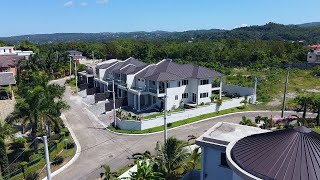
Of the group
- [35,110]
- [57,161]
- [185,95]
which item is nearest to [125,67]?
[185,95]

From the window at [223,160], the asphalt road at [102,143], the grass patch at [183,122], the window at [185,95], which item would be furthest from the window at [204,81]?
the window at [223,160]

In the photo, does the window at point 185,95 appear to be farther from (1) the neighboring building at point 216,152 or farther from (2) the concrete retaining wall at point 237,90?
(1) the neighboring building at point 216,152

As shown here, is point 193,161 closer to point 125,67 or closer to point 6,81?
point 125,67

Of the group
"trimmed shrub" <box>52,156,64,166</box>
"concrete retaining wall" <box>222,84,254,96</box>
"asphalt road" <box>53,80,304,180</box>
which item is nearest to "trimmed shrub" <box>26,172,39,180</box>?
"asphalt road" <box>53,80,304,180</box>

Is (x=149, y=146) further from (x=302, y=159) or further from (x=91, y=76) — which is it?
(x=91, y=76)

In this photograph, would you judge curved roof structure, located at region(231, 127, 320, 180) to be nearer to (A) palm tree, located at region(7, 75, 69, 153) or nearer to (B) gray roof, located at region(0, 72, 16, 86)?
(A) palm tree, located at region(7, 75, 69, 153)
